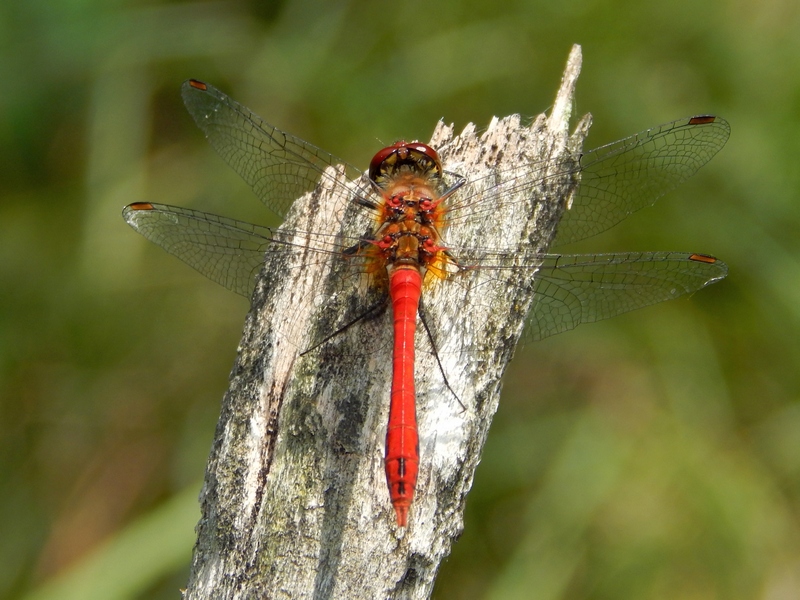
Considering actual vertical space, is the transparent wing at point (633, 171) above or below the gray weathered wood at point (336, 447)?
above

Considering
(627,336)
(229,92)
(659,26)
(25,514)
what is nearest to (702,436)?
(627,336)

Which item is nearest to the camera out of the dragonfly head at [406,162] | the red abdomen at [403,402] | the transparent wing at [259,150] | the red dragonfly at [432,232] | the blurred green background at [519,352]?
the red abdomen at [403,402]

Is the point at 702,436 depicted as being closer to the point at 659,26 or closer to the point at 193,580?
the point at 659,26

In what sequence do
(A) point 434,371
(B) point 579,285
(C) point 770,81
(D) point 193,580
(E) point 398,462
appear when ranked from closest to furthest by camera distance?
1. (E) point 398,462
2. (D) point 193,580
3. (A) point 434,371
4. (B) point 579,285
5. (C) point 770,81

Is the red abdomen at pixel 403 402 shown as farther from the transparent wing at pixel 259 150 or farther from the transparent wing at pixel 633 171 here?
the transparent wing at pixel 259 150

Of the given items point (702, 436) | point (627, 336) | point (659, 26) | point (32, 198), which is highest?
point (659, 26)

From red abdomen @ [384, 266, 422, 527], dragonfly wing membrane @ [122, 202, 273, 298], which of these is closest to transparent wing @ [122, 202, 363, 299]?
dragonfly wing membrane @ [122, 202, 273, 298]

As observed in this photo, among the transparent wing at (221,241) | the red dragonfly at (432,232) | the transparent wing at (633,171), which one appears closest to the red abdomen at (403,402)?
the red dragonfly at (432,232)
